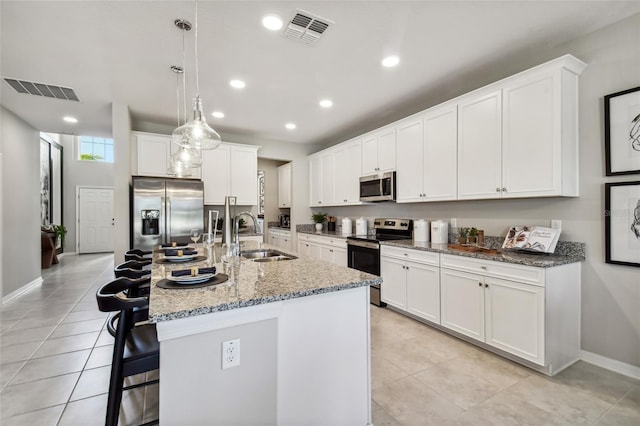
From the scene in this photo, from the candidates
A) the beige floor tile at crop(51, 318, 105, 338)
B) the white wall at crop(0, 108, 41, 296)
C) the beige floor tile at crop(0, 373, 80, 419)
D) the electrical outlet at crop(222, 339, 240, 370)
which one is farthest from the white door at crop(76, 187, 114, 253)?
the electrical outlet at crop(222, 339, 240, 370)

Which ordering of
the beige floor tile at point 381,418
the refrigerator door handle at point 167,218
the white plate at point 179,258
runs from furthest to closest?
1. the refrigerator door handle at point 167,218
2. the white plate at point 179,258
3. the beige floor tile at point 381,418

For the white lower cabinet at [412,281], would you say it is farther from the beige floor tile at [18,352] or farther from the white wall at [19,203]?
the white wall at [19,203]

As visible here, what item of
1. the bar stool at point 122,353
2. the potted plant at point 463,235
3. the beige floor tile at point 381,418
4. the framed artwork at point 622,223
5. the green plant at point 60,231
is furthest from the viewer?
the green plant at point 60,231

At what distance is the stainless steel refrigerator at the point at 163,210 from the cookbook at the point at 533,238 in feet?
13.3

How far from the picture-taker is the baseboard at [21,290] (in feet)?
13.2

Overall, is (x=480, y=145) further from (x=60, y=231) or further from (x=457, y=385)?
(x=60, y=231)

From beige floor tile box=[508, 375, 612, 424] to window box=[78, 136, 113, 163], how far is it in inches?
435

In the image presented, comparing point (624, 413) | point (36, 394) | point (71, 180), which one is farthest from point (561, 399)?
point (71, 180)

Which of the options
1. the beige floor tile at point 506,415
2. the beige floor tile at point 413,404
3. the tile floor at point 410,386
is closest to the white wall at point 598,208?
the tile floor at point 410,386

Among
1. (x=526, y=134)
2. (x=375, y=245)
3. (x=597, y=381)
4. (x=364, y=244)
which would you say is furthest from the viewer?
(x=364, y=244)

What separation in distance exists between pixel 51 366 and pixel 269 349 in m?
2.39

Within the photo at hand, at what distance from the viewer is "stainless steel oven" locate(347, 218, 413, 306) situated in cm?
387

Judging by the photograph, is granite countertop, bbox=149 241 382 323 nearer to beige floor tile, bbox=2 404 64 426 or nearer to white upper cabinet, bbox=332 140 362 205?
beige floor tile, bbox=2 404 64 426

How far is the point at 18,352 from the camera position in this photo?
262cm
